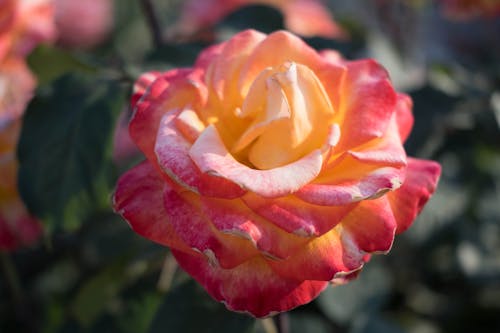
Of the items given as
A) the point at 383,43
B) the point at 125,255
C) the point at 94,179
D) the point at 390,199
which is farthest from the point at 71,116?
the point at 383,43

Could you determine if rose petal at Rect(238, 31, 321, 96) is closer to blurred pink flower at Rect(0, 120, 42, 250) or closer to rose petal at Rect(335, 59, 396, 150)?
rose petal at Rect(335, 59, 396, 150)

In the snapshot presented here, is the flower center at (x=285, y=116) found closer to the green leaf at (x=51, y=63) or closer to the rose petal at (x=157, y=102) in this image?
the rose petal at (x=157, y=102)

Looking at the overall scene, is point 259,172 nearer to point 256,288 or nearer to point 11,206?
point 256,288

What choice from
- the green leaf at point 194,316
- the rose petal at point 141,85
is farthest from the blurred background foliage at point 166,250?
the rose petal at point 141,85

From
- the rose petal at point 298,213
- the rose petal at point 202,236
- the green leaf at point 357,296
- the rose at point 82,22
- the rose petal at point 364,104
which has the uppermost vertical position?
the rose petal at point 364,104

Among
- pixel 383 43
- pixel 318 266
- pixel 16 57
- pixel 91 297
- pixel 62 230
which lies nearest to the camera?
pixel 318 266

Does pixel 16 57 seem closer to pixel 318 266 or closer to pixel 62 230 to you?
pixel 62 230
